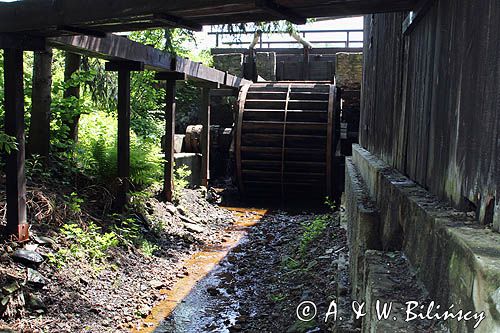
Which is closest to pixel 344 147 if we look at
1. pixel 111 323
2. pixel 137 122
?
pixel 137 122

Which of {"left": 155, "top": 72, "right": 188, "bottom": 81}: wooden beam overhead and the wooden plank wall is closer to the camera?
the wooden plank wall

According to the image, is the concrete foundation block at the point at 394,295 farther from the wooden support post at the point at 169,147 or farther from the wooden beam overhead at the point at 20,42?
the wooden support post at the point at 169,147

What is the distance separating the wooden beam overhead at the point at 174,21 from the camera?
4.04 metres

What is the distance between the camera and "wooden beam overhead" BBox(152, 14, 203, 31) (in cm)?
404

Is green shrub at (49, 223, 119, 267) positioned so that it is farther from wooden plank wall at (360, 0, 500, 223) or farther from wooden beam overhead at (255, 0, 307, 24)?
wooden plank wall at (360, 0, 500, 223)

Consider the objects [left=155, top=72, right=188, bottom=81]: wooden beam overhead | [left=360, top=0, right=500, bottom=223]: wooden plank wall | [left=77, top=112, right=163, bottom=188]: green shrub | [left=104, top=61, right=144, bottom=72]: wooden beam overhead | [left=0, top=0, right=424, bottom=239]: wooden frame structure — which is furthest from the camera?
[left=155, top=72, right=188, bottom=81]: wooden beam overhead

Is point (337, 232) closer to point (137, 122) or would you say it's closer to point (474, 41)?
point (474, 41)

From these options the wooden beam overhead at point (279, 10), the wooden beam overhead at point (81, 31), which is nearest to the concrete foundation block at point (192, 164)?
the wooden beam overhead at point (81, 31)

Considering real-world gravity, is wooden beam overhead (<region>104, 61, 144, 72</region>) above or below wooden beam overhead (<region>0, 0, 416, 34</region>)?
below

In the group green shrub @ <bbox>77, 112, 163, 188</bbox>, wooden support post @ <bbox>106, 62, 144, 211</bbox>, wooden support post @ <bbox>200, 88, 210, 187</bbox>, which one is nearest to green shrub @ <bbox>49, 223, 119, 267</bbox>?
wooden support post @ <bbox>106, 62, 144, 211</bbox>

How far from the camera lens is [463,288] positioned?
4.30 ft

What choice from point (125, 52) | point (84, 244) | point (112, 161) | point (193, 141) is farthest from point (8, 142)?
point (193, 141)

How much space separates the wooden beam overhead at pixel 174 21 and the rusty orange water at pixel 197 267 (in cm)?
274

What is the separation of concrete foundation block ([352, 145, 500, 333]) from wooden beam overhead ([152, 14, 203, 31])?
2.44m
